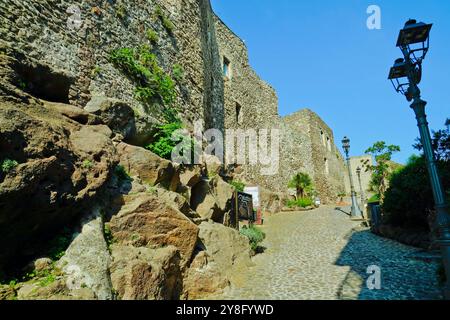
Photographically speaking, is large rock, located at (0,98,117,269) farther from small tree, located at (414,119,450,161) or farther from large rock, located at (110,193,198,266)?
small tree, located at (414,119,450,161)

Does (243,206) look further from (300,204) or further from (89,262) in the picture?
(300,204)

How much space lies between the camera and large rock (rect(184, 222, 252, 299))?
6.17 meters

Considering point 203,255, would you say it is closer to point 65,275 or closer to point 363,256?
point 65,275

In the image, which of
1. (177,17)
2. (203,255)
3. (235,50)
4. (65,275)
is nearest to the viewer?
(65,275)

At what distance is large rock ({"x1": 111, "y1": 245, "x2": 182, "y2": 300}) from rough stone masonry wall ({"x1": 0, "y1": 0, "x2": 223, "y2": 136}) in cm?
385

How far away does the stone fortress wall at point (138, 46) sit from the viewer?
20.5ft

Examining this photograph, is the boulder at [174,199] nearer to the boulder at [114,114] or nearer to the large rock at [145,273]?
the large rock at [145,273]

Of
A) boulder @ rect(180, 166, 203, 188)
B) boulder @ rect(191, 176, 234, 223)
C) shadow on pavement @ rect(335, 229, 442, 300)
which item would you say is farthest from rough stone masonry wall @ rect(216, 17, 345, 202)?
shadow on pavement @ rect(335, 229, 442, 300)

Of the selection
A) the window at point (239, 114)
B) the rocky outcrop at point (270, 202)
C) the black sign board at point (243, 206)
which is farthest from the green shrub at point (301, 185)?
the black sign board at point (243, 206)

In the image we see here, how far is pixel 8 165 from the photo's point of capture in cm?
365

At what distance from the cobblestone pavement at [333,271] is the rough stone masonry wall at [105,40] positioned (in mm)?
5068
